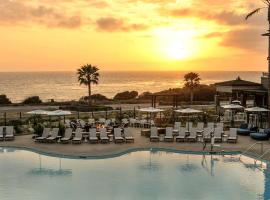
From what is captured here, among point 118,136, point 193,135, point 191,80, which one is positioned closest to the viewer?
point 118,136

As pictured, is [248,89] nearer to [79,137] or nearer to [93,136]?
[93,136]

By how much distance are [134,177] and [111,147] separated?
14.0 ft

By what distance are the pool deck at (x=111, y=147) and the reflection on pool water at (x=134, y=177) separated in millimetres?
478

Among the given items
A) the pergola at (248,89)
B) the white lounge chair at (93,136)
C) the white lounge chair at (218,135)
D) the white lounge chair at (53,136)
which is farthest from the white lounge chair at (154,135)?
the pergola at (248,89)

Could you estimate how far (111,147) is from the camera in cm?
1928

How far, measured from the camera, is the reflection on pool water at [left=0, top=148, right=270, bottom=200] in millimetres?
13250

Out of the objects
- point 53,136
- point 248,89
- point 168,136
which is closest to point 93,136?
point 53,136

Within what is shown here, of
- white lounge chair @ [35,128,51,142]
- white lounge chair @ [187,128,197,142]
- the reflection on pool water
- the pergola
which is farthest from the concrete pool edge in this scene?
the pergola

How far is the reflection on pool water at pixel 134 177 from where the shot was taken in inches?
522

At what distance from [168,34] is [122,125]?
20.8 metres

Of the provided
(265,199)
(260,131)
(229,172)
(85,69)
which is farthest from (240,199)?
(85,69)

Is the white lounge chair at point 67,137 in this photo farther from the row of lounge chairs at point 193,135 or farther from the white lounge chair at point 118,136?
the row of lounge chairs at point 193,135

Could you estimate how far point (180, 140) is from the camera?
2083 cm

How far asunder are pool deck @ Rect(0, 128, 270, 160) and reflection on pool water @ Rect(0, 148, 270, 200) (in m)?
0.48
